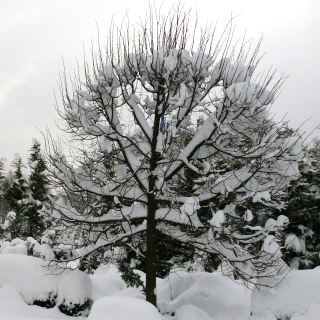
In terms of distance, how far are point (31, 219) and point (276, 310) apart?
18223mm

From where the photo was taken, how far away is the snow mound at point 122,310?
119 inches

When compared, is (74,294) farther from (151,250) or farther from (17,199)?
(17,199)

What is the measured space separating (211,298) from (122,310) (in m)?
6.51

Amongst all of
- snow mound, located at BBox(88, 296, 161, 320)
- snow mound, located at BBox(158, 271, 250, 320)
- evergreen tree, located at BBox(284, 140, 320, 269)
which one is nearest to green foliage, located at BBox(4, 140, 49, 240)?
snow mound, located at BBox(158, 271, 250, 320)

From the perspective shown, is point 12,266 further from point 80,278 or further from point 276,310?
point 276,310

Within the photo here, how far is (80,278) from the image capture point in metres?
8.53

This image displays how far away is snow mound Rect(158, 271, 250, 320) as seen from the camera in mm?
8344

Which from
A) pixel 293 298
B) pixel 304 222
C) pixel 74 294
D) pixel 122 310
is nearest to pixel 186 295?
pixel 74 294

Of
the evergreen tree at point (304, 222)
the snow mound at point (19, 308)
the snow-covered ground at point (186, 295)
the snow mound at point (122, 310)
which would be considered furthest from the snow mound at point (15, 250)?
the evergreen tree at point (304, 222)

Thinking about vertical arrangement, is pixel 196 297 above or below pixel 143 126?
below

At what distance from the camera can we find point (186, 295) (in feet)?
30.1

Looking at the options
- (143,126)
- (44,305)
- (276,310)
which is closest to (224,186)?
(143,126)

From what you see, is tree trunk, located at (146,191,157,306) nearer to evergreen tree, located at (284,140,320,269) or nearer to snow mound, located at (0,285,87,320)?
snow mound, located at (0,285,87,320)

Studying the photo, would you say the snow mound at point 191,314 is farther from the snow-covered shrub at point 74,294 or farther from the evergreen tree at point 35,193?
the evergreen tree at point 35,193
